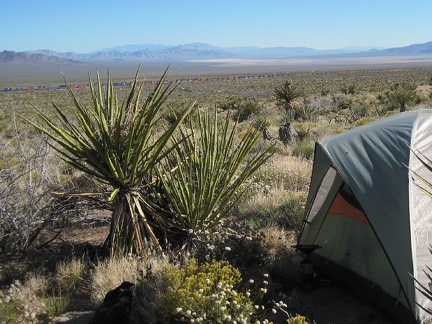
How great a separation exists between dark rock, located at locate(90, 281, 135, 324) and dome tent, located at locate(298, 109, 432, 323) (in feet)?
7.00

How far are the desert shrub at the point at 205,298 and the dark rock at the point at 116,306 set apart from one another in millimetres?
322

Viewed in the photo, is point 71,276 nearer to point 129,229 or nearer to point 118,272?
point 118,272

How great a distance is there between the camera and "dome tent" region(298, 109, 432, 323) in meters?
4.12

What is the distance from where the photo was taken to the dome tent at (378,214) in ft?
13.5

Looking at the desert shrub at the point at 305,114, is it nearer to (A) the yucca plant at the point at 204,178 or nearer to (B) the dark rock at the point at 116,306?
(A) the yucca plant at the point at 204,178

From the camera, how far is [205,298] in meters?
3.92

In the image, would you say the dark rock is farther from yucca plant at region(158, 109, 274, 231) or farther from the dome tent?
the dome tent

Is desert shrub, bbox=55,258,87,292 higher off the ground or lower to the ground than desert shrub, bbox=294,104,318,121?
lower

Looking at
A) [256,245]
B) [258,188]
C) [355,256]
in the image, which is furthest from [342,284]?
[258,188]

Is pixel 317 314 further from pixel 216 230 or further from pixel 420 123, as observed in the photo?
pixel 420 123

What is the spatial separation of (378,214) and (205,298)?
67.0 inches

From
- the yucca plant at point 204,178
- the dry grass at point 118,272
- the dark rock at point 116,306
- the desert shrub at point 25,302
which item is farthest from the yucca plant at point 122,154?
the desert shrub at point 25,302

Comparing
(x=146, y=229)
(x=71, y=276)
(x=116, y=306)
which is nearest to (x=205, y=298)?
(x=116, y=306)

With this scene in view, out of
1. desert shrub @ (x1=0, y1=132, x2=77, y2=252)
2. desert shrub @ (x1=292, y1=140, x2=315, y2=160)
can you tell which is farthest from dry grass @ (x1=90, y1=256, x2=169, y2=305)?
desert shrub @ (x1=292, y1=140, x2=315, y2=160)
